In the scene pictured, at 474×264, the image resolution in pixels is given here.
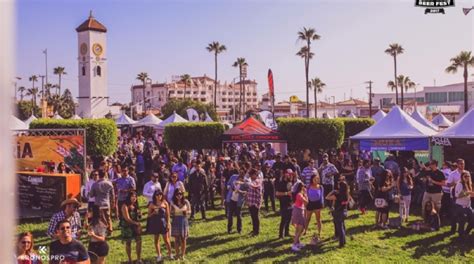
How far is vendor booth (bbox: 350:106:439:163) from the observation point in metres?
16.3

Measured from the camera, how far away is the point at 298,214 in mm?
9492

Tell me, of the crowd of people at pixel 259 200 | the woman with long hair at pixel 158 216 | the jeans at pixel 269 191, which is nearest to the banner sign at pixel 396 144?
the crowd of people at pixel 259 200

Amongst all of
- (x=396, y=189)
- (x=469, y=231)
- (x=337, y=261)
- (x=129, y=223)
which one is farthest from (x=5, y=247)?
(x=396, y=189)

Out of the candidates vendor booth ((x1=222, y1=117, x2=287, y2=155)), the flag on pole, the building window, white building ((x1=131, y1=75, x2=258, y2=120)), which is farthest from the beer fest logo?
white building ((x1=131, y1=75, x2=258, y2=120))

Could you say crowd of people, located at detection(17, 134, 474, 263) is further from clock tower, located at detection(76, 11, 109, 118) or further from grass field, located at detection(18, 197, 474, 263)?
clock tower, located at detection(76, 11, 109, 118)

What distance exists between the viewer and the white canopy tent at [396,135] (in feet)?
53.5

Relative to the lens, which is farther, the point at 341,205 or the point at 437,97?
the point at 437,97

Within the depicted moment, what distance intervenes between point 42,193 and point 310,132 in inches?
537

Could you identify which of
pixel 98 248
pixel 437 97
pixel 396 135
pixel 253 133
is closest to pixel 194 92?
pixel 437 97

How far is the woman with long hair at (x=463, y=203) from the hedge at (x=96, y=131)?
15.5 metres

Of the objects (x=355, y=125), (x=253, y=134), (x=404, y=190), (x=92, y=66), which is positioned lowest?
(x=404, y=190)

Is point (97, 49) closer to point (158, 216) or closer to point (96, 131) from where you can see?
point (96, 131)

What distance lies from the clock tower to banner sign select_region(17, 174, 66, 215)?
5783 cm

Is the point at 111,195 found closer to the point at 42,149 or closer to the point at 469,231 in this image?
the point at 42,149
